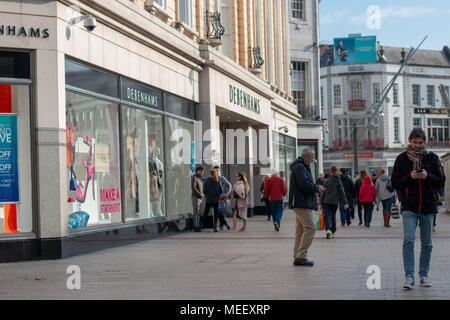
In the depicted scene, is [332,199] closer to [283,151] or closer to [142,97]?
[142,97]

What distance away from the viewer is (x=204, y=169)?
2338cm

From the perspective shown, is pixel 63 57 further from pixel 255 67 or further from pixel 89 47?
pixel 255 67

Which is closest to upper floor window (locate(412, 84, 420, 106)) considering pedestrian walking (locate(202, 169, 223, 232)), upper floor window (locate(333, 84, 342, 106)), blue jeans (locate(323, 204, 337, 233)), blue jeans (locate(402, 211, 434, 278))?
upper floor window (locate(333, 84, 342, 106))

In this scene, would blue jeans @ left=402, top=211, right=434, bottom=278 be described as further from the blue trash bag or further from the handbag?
the handbag

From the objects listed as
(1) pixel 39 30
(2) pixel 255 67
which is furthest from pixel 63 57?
(2) pixel 255 67

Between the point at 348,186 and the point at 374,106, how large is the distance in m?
Answer: 52.2

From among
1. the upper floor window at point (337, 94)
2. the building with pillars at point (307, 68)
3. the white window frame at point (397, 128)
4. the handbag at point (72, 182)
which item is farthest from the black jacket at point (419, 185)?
the upper floor window at point (337, 94)

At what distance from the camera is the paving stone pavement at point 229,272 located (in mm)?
9148

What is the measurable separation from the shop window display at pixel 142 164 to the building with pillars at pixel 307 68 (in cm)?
2725

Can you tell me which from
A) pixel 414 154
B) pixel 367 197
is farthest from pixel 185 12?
pixel 414 154

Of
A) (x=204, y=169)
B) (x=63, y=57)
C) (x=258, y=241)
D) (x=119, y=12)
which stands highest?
(x=119, y=12)

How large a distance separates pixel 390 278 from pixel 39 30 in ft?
25.2

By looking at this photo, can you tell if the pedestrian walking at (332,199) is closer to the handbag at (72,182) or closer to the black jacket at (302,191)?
the handbag at (72,182)

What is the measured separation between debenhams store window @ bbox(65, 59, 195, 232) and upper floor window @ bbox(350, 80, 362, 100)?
59043mm
